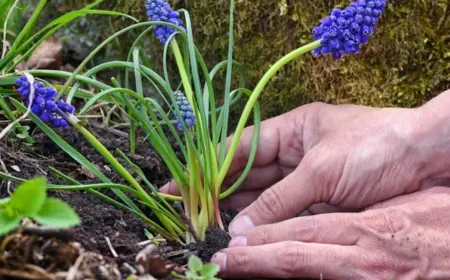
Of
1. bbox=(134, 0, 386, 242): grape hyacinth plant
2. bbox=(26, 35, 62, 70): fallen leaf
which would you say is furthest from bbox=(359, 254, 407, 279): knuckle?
bbox=(26, 35, 62, 70): fallen leaf

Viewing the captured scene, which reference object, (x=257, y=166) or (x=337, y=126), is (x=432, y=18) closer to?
(x=337, y=126)

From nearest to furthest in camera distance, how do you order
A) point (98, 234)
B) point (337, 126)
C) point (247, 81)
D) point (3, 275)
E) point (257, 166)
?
point (3, 275) < point (98, 234) < point (337, 126) < point (257, 166) < point (247, 81)

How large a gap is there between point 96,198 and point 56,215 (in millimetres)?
666

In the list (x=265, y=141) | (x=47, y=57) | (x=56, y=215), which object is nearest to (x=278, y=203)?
(x=265, y=141)

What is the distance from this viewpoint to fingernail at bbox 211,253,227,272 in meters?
1.42

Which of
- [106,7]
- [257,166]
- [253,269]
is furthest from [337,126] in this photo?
[106,7]

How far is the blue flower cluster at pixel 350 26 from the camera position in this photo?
1.53 m

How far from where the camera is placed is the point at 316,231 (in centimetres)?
150

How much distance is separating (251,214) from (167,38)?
48cm

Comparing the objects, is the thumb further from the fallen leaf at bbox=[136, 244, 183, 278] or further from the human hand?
the fallen leaf at bbox=[136, 244, 183, 278]

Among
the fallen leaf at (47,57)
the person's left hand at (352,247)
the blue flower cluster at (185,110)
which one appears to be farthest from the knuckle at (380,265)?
the fallen leaf at (47,57)

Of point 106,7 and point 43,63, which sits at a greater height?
point 106,7

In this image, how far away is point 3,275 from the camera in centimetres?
95

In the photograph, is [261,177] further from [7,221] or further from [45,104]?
[7,221]
